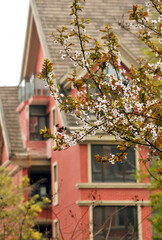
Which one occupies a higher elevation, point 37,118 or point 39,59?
point 39,59

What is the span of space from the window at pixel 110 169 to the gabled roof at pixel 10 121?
9615 mm

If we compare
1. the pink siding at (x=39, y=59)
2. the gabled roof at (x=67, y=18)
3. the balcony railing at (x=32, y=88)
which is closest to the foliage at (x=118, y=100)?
the gabled roof at (x=67, y=18)

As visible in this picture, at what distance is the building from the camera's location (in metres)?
33.1

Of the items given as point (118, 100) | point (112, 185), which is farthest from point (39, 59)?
point (118, 100)

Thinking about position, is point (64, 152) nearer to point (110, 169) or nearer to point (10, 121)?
point (110, 169)

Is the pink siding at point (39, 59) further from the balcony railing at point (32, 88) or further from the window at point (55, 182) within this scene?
the window at point (55, 182)

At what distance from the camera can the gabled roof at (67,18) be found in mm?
38778

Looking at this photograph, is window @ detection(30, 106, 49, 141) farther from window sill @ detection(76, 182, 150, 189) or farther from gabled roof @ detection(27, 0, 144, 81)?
window sill @ detection(76, 182, 150, 189)

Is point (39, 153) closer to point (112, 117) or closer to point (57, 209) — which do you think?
point (57, 209)

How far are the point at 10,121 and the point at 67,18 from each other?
8.92 metres

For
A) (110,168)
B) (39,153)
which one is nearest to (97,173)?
(110,168)

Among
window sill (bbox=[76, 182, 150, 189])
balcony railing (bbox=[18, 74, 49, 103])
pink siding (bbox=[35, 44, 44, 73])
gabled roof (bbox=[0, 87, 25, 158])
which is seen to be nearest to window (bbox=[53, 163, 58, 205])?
gabled roof (bbox=[0, 87, 25, 158])

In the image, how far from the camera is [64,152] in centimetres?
3706

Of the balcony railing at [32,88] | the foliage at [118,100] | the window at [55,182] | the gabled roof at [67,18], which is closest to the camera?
the foliage at [118,100]
